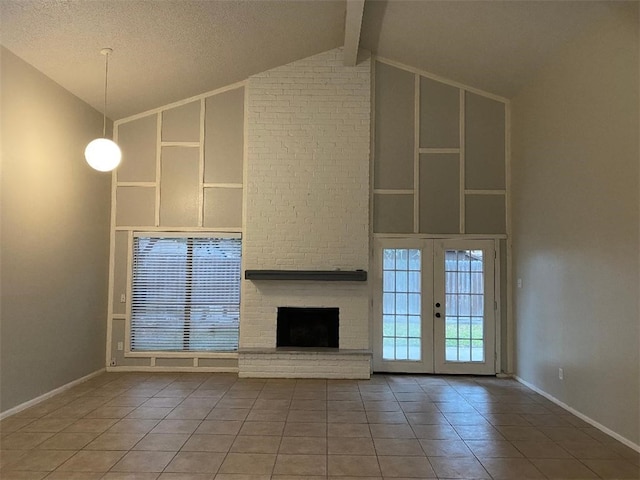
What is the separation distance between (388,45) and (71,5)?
12.2 feet

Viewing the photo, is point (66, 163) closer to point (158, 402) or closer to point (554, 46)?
point (158, 402)

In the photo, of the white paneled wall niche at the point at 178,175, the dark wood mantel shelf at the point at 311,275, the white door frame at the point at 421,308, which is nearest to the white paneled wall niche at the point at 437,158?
the white door frame at the point at 421,308

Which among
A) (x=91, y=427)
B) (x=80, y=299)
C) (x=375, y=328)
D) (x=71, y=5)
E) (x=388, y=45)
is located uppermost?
(x=388, y=45)

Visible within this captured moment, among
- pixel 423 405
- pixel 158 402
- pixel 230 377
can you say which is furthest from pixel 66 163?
pixel 423 405

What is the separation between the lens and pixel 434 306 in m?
6.43

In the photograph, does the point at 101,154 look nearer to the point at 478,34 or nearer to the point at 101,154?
the point at 101,154

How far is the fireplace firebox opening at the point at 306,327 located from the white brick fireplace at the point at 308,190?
12cm

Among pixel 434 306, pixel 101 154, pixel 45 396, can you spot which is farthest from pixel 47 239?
pixel 434 306

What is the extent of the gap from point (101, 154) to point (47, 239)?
3.92ft

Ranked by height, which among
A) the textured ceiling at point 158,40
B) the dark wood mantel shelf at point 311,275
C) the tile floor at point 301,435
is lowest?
the tile floor at point 301,435

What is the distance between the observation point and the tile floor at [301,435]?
335 centimetres

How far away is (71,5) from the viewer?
13.1 feet

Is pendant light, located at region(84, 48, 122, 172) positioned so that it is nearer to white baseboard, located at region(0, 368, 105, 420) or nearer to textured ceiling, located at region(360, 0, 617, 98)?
white baseboard, located at region(0, 368, 105, 420)

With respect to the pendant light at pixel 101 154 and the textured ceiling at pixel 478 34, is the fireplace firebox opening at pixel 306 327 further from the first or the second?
the textured ceiling at pixel 478 34
